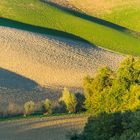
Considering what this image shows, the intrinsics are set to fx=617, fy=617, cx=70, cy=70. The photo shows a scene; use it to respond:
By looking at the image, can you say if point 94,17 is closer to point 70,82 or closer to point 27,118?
point 70,82

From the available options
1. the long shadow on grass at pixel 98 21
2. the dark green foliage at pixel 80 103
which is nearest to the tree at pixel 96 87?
the dark green foliage at pixel 80 103

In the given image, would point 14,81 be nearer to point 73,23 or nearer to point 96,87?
point 96,87

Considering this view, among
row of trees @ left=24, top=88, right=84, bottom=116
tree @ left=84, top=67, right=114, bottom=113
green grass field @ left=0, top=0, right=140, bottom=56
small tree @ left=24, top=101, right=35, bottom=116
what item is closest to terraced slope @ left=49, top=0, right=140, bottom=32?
green grass field @ left=0, top=0, right=140, bottom=56

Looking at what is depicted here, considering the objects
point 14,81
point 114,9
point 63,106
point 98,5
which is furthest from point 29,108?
point 98,5

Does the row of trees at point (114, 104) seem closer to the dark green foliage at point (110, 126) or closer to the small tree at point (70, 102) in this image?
the dark green foliage at point (110, 126)

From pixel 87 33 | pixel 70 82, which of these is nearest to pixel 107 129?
pixel 70 82

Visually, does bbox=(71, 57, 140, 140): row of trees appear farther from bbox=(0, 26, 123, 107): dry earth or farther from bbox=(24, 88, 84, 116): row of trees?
bbox=(0, 26, 123, 107): dry earth
